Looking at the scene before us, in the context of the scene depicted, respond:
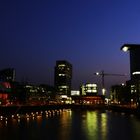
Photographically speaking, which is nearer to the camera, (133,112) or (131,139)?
(131,139)

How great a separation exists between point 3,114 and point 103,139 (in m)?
36.1

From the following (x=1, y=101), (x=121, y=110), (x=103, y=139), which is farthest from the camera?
Answer: (x=1, y=101)

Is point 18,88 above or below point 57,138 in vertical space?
above

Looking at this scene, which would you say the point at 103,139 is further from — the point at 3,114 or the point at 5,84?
the point at 5,84

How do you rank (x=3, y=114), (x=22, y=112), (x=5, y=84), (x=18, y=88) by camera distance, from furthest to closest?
(x=18, y=88), (x=5, y=84), (x=22, y=112), (x=3, y=114)

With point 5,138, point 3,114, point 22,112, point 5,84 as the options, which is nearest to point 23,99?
point 5,84

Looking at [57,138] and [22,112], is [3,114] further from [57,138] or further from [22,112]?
[57,138]

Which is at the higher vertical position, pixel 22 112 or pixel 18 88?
pixel 18 88

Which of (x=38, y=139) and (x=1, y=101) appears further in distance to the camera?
(x=1, y=101)

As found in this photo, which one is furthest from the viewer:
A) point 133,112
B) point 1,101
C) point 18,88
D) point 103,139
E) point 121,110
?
point 18,88

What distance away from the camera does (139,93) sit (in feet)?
538

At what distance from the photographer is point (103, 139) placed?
25.6 m

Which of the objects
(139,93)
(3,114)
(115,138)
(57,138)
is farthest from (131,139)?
(139,93)

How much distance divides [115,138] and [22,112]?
47897mm
